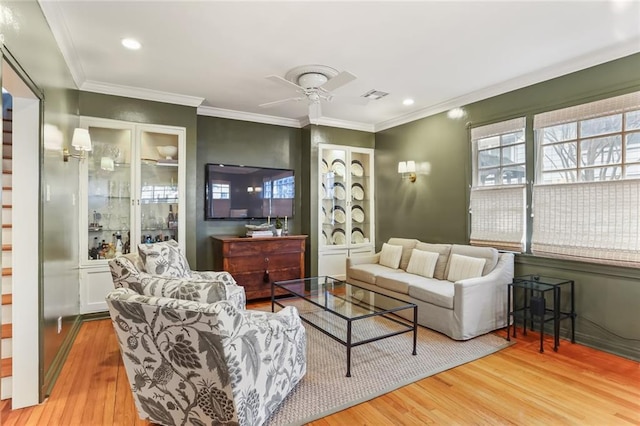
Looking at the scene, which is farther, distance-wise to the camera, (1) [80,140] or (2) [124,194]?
(2) [124,194]

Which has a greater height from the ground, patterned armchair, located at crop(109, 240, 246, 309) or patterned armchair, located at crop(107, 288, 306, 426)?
patterned armchair, located at crop(109, 240, 246, 309)

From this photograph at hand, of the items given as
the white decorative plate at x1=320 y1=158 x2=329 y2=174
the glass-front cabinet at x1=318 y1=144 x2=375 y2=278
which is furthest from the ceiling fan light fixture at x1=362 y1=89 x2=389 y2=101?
the white decorative plate at x1=320 y1=158 x2=329 y2=174

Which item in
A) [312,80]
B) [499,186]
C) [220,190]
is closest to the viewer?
[312,80]

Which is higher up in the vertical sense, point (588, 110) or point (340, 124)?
point (340, 124)

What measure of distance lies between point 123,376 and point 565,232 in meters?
4.18

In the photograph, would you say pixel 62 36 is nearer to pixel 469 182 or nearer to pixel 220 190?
pixel 220 190

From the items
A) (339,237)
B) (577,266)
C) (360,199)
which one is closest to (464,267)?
(577,266)

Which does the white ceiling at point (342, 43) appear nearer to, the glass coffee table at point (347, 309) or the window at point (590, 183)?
the window at point (590, 183)

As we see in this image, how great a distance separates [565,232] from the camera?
3377mm

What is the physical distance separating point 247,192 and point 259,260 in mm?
1057

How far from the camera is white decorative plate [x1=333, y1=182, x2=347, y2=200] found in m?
5.66

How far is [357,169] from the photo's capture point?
19.1 ft

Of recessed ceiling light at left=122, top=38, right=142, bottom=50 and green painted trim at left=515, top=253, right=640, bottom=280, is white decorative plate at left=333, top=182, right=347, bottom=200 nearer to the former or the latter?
green painted trim at left=515, top=253, right=640, bottom=280

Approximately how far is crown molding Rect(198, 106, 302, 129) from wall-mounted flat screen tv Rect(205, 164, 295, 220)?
735mm
